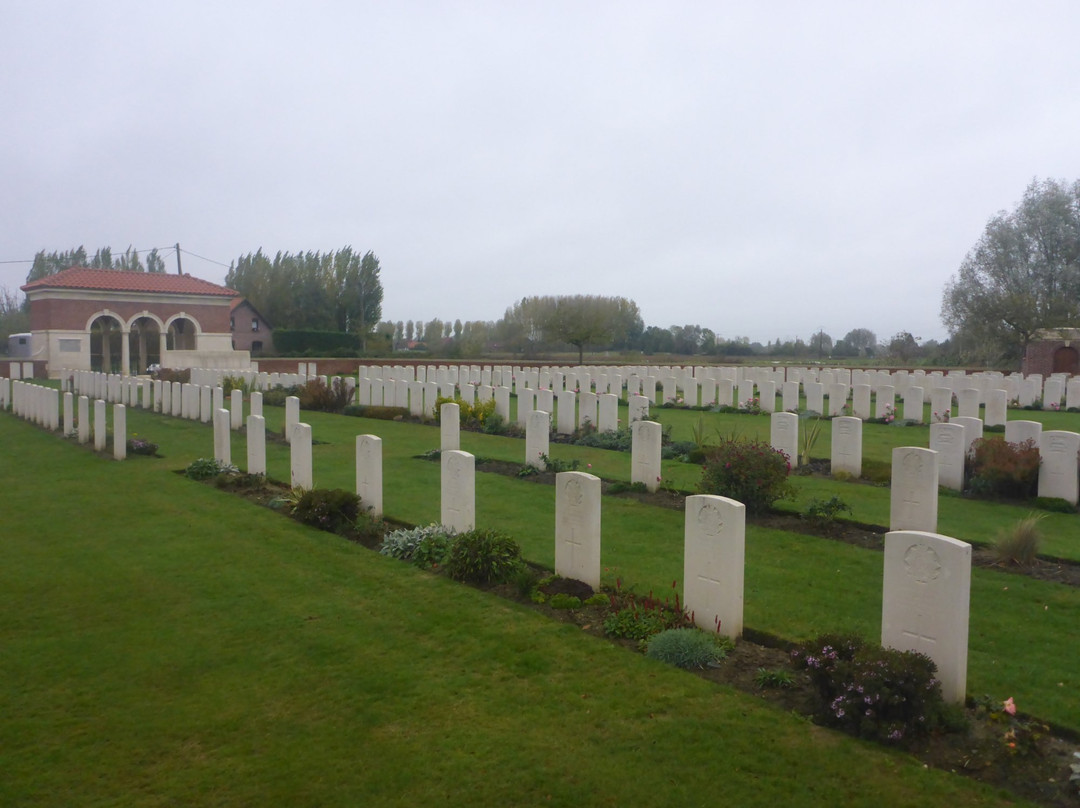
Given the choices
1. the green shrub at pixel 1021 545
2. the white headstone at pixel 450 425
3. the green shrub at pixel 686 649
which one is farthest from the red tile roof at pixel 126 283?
the green shrub at pixel 1021 545

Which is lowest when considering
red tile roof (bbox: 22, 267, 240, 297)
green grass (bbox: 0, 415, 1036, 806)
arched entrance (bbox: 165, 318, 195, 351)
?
green grass (bbox: 0, 415, 1036, 806)

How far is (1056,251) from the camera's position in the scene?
41.2 metres

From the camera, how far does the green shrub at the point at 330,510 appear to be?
9070 mm

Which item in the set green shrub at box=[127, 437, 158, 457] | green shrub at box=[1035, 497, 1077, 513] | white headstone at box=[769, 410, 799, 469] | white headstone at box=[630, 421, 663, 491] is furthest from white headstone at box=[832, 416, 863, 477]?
green shrub at box=[127, 437, 158, 457]

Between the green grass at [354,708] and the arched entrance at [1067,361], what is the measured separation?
97.6 feet

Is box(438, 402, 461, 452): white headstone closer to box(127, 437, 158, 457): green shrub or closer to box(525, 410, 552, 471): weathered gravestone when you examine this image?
box(525, 410, 552, 471): weathered gravestone

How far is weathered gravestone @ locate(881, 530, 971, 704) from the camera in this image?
457cm

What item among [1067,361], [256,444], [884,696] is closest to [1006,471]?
[884,696]

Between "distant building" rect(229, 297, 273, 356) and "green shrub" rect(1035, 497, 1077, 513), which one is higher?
"distant building" rect(229, 297, 273, 356)

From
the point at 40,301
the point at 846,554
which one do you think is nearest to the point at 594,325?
the point at 40,301

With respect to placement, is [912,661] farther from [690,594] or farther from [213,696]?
[213,696]

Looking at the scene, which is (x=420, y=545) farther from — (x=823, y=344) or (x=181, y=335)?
(x=823, y=344)

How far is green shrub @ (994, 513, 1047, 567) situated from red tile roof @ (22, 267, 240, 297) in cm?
4151

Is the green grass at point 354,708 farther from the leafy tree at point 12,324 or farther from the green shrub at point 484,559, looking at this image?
the leafy tree at point 12,324
